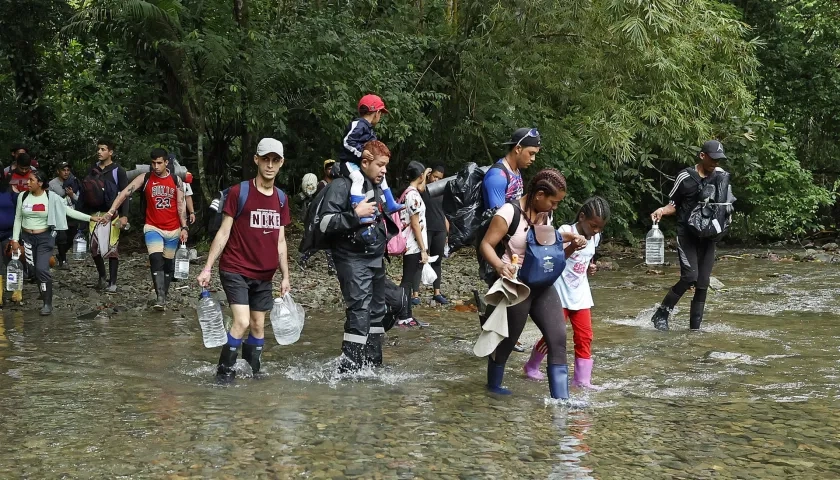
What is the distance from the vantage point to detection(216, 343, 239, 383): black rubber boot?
7578mm

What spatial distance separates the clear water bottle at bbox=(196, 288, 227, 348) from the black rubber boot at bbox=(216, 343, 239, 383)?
1.85 feet

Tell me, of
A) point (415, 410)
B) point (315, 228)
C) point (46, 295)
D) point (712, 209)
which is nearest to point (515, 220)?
point (415, 410)

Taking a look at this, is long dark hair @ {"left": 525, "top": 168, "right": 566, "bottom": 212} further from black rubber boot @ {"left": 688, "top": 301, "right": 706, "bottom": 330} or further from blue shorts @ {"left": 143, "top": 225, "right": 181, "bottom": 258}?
blue shorts @ {"left": 143, "top": 225, "right": 181, "bottom": 258}

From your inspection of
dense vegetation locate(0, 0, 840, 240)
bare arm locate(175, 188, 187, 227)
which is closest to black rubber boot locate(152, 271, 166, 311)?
bare arm locate(175, 188, 187, 227)

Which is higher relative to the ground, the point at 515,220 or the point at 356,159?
the point at 356,159

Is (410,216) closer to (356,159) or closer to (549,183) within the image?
(356,159)

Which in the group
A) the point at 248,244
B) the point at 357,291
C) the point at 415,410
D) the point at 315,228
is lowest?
the point at 415,410

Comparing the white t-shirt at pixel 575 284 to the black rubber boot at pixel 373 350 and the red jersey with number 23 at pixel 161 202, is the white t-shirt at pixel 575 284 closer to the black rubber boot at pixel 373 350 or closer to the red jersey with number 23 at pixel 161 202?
the black rubber boot at pixel 373 350

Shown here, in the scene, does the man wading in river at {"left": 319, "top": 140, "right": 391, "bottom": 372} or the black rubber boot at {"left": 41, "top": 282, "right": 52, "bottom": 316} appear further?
the black rubber boot at {"left": 41, "top": 282, "right": 52, "bottom": 316}

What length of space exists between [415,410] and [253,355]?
1.79 metres

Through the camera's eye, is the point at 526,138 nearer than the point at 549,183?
No

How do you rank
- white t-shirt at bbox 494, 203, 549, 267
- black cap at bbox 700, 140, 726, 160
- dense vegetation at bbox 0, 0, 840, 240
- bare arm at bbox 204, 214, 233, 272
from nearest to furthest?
white t-shirt at bbox 494, 203, 549, 267 → bare arm at bbox 204, 214, 233, 272 → black cap at bbox 700, 140, 726, 160 → dense vegetation at bbox 0, 0, 840, 240

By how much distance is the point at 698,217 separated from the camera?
1012 centimetres

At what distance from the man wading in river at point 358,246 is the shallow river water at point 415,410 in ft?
1.28
